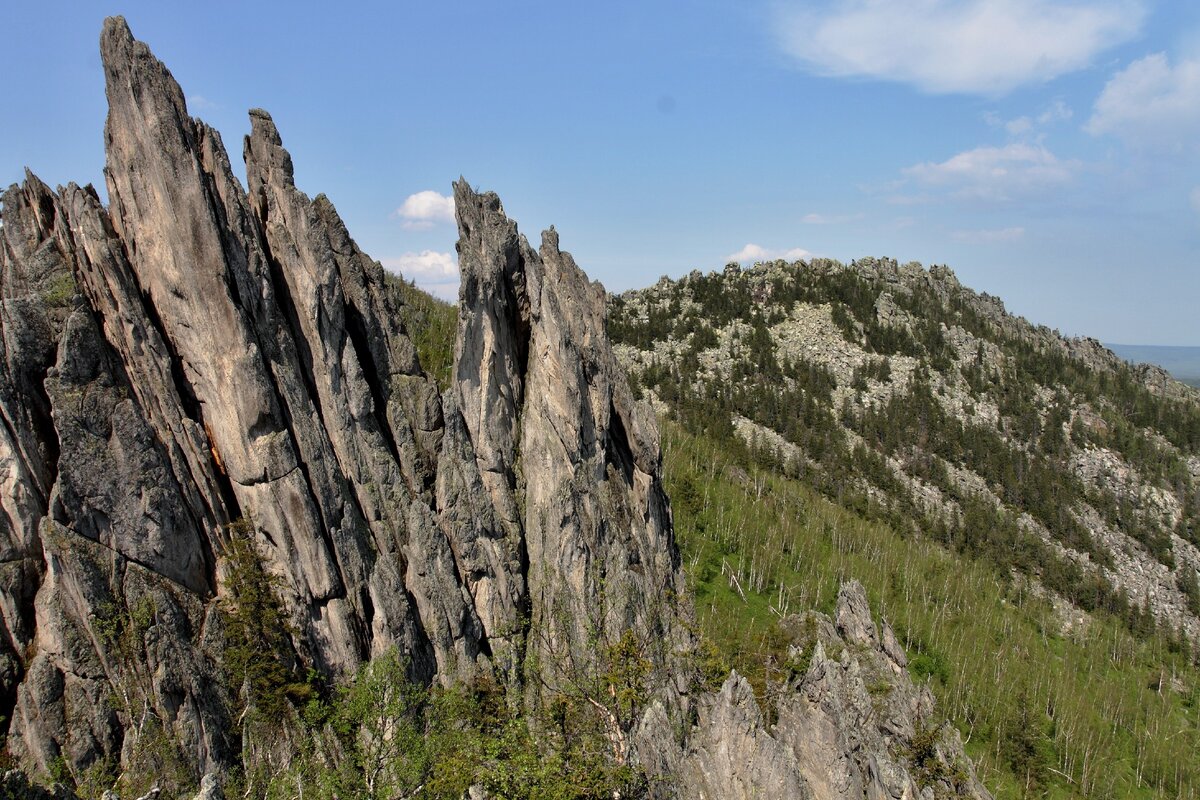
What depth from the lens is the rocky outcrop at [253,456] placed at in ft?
101

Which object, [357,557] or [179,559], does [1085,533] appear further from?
[179,559]

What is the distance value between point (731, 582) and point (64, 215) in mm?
80450

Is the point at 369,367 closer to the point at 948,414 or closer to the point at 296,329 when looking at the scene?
the point at 296,329

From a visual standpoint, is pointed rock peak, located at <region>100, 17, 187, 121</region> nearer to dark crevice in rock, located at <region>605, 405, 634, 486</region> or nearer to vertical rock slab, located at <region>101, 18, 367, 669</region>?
vertical rock slab, located at <region>101, 18, 367, 669</region>

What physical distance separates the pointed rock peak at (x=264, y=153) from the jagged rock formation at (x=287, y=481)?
0.56 ft

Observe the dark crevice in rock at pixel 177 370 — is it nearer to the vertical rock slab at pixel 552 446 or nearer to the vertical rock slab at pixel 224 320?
the vertical rock slab at pixel 224 320

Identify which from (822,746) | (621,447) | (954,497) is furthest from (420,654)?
(954,497)

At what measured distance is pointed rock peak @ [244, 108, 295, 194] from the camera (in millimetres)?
41031

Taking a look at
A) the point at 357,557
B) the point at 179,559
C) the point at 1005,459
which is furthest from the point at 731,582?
the point at 1005,459

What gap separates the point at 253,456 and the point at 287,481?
87.0 inches

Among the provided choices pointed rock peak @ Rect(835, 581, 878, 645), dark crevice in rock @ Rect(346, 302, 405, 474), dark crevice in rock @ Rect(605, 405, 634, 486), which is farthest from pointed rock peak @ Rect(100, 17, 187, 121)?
pointed rock peak @ Rect(835, 581, 878, 645)

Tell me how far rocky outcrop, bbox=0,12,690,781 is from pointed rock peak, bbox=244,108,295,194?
0.16 meters

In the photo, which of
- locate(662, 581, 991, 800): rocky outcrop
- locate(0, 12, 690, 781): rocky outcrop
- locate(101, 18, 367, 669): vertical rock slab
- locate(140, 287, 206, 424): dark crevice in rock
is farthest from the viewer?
locate(140, 287, 206, 424): dark crevice in rock

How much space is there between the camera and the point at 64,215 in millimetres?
35938
